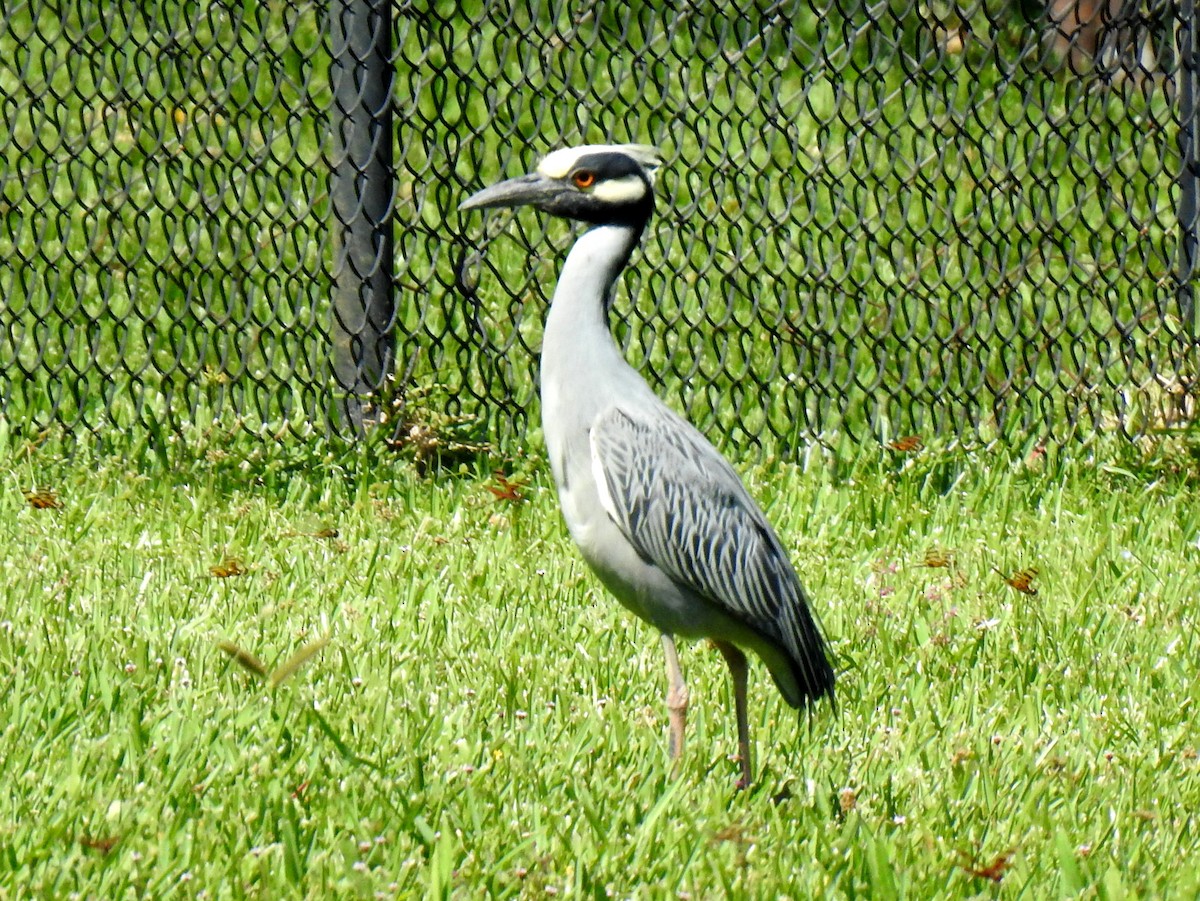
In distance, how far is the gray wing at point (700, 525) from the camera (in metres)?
3.28

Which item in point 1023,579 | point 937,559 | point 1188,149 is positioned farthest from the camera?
point 1188,149

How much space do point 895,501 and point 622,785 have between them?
2.20 m

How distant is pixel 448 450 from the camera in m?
5.35

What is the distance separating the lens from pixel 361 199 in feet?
17.0

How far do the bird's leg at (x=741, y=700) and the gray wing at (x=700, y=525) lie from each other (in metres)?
0.10

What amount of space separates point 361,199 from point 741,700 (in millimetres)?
2377

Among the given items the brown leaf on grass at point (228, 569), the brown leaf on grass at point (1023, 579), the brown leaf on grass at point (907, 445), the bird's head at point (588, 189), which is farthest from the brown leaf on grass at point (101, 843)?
the brown leaf on grass at point (907, 445)

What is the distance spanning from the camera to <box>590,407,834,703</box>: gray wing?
3.28 meters

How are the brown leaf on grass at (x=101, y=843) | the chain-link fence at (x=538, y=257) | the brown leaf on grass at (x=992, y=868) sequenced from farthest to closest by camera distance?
the chain-link fence at (x=538, y=257)
the brown leaf on grass at (x=992, y=868)
the brown leaf on grass at (x=101, y=843)

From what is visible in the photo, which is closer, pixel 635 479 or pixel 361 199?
pixel 635 479

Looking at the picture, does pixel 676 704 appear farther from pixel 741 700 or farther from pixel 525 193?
pixel 525 193

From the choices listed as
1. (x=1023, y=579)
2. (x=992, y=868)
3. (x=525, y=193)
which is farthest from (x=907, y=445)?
(x=992, y=868)

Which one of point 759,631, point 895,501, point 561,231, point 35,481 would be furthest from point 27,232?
point 759,631

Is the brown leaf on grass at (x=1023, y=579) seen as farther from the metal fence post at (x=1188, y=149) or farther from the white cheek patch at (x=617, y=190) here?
the white cheek patch at (x=617, y=190)
